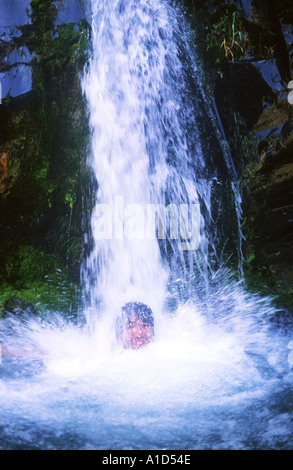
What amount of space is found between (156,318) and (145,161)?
2.97m

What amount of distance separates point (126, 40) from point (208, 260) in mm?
4439

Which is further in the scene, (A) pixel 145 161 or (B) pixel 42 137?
(B) pixel 42 137

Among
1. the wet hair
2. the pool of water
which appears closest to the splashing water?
the pool of water

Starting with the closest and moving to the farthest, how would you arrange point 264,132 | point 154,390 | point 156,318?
point 154,390 → point 264,132 → point 156,318

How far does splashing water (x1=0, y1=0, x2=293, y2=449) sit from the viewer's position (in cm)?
207

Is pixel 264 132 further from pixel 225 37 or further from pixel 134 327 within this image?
pixel 134 327

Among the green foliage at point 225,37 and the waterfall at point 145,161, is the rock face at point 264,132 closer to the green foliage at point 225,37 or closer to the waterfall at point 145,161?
the green foliage at point 225,37

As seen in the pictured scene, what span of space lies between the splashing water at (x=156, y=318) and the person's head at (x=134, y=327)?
0.40ft

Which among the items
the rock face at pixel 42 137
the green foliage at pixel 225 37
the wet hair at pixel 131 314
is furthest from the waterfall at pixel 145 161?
the wet hair at pixel 131 314

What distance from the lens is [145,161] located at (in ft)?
19.2

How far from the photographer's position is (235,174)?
525 centimetres

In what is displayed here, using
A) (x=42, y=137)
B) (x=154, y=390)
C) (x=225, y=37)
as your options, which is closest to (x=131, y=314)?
(x=154, y=390)

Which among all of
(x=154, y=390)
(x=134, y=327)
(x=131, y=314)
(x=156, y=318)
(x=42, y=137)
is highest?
(x=42, y=137)
